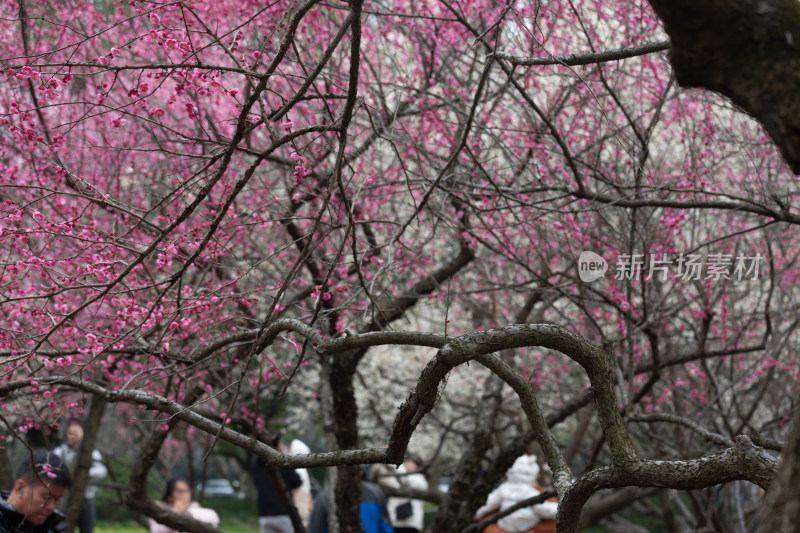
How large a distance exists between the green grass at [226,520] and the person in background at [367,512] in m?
8.43

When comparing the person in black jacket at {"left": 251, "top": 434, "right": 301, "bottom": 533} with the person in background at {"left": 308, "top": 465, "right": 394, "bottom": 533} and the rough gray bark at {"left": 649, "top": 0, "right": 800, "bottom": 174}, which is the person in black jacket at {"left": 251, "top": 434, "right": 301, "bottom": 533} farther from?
the rough gray bark at {"left": 649, "top": 0, "right": 800, "bottom": 174}

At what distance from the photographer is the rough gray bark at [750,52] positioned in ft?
5.34

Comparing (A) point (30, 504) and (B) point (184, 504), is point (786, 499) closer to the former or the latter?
(A) point (30, 504)

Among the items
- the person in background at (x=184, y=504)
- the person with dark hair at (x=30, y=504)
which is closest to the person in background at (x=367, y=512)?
the person in background at (x=184, y=504)

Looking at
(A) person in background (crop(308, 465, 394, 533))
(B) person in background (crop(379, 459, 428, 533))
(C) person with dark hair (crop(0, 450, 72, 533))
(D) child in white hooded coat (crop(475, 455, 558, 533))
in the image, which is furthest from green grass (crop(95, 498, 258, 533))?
(C) person with dark hair (crop(0, 450, 72, 533))

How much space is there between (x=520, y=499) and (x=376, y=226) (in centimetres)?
301

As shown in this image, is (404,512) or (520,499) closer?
(520,499)

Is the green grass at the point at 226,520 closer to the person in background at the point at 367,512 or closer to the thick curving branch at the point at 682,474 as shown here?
the person in background at the point at 367,512

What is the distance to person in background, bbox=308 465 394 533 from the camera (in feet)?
20.2

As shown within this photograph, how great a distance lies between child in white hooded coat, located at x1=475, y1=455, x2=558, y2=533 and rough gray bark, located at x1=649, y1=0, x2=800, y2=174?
241 inches

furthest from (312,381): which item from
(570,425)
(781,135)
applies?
(781,135)

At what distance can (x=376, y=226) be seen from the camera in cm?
762

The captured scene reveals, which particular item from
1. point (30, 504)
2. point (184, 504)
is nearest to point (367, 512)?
point (184, 504)

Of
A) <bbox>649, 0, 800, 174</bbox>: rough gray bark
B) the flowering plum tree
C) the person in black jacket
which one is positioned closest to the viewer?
<bbox>649, 0, 800, 174</bbox>: rough gray bark
